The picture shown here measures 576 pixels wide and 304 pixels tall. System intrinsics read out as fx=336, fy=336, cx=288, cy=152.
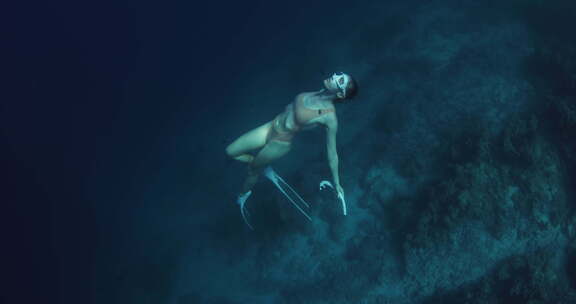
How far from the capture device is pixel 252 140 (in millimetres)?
6398

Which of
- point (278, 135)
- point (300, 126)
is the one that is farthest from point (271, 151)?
point (300, 126)

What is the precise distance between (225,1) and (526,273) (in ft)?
141

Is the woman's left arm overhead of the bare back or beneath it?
beneath

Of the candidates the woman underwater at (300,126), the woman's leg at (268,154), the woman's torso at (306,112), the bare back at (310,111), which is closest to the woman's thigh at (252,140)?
the woman underwater at (300,126)

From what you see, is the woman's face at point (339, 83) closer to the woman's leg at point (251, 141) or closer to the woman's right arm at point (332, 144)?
the woman's right arm at point (332, 144)

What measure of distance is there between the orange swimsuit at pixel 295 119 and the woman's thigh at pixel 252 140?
142 millimetres

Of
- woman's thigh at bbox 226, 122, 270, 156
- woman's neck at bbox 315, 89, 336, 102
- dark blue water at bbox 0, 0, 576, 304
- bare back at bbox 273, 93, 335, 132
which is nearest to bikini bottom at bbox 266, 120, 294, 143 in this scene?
woman's thigh at bbox 226, 122, 270, 156

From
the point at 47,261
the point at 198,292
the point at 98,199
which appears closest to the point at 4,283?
the point at 47,261

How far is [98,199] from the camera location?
19.1 metres

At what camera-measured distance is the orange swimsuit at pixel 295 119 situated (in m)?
5.37

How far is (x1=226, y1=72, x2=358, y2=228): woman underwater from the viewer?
497 cm

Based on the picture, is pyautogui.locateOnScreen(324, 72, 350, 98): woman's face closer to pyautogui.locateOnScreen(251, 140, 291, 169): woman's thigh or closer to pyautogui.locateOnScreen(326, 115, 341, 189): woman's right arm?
pyautogui.locateOnScreen(326, 115, 341, 189): woman's right arm

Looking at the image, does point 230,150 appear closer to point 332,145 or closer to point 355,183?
point 332,145

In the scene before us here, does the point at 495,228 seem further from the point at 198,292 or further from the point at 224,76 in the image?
the point at 224,76
